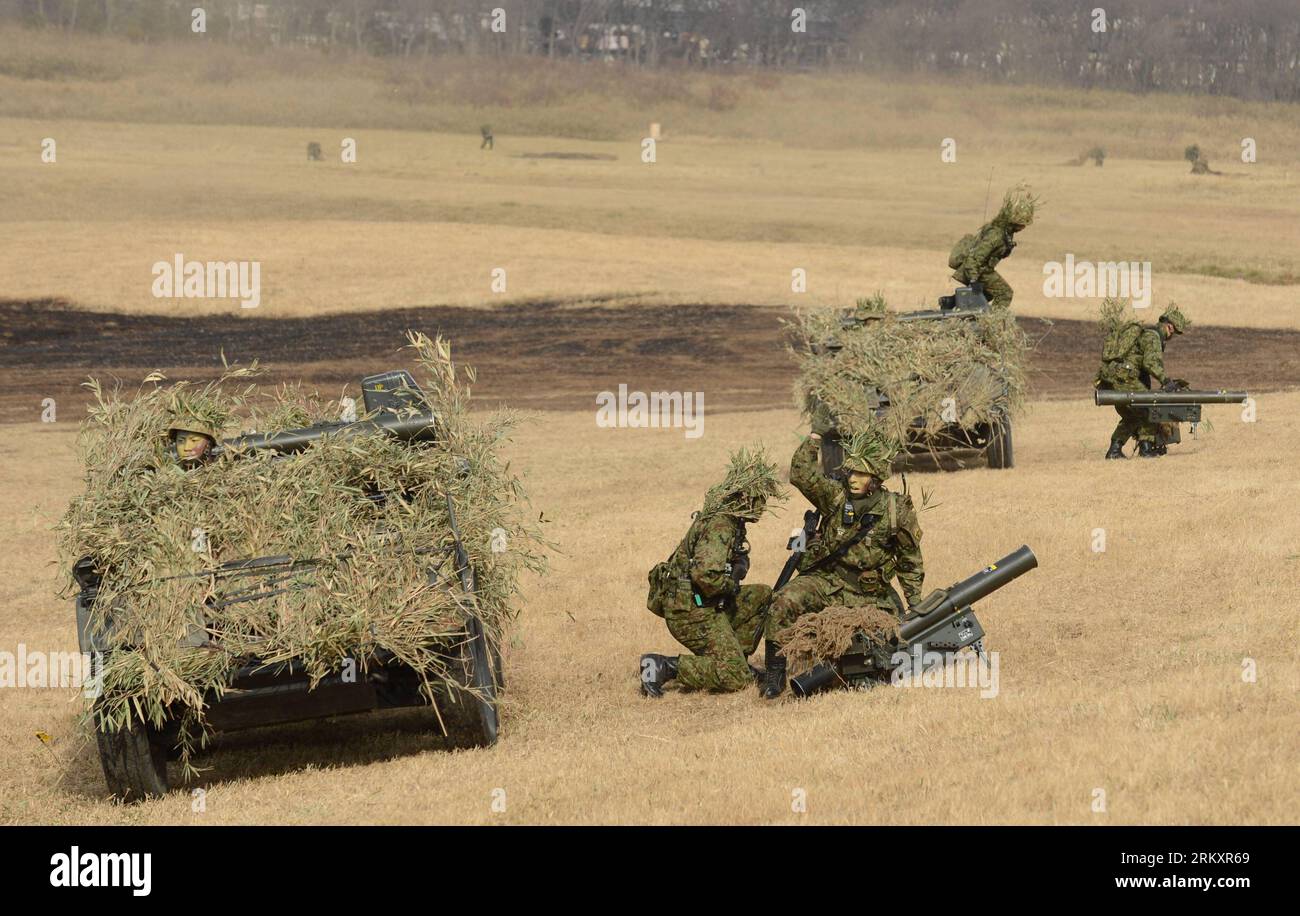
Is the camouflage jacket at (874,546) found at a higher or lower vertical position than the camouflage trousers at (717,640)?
higher

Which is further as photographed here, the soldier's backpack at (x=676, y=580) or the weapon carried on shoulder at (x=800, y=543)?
the weapon carried on shoulder at (x=800, y=543)

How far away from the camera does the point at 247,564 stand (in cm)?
923

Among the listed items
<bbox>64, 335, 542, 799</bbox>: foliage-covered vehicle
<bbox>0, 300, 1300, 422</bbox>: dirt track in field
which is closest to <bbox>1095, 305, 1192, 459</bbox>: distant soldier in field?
<bbox>0, 300, 1300, 422</bbox>: dirt track in field

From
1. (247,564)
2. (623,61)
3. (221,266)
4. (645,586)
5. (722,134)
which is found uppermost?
(623,61)

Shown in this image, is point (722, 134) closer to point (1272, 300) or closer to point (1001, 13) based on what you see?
point (1272, 300)

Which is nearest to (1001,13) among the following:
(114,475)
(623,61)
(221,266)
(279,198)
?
(623,61)

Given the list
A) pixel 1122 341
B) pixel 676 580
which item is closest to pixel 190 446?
pixel 676 580

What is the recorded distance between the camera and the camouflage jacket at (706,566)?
1064 centimetres

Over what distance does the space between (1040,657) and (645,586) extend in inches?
181

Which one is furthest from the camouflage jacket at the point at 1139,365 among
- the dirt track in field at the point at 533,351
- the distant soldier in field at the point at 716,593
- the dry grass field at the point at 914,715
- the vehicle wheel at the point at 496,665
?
the vehicle wheel at the point at 496,665

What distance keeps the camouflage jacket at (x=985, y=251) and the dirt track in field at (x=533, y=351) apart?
7322 millimetres

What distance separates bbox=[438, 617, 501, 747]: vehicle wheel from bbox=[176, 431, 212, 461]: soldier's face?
7.55 ft

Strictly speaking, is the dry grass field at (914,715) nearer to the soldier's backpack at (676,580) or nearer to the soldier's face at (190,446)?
the soldier's backpack at (676,580)
